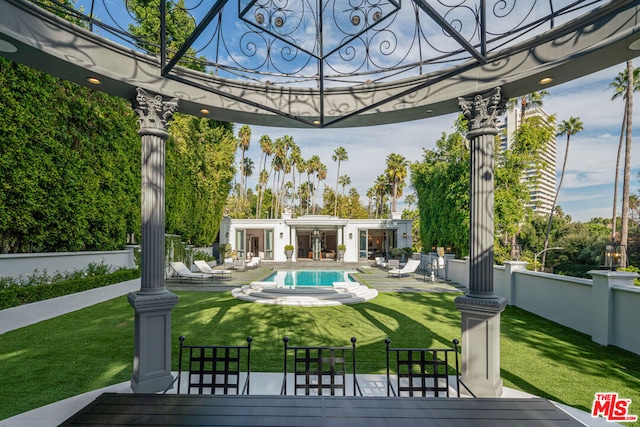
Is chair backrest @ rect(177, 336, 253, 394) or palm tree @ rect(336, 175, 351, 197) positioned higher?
palm tree @ rect(336, 175, 351, 197)

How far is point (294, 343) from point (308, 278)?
1109 centimetres

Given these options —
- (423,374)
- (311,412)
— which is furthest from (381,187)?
(311,412)

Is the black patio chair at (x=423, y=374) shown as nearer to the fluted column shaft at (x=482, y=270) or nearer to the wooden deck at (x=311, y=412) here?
the fluted column shaft at (x=482, y=270)

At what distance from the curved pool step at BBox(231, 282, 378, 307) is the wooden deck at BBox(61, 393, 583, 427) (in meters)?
7.08

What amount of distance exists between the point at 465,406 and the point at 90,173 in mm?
11085

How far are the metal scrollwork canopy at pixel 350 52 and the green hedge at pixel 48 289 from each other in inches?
227

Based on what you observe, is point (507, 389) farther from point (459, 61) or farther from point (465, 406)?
point (459, 61)

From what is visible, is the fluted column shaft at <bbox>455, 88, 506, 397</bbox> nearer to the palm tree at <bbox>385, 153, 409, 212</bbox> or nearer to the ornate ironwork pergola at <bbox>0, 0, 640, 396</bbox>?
the ornate ironwork pergola at <bbox>0, 0, 640, 396</bbox>

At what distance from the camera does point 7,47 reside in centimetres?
294

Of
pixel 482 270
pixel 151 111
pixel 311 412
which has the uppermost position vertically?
pixel 151 111

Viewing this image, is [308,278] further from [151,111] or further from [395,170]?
[395,170]

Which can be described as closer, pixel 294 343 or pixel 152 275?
pixel 152 275

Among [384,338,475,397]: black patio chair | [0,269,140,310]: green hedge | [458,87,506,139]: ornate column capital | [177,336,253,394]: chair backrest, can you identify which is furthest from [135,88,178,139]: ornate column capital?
[0,269,140,310]: green hedge

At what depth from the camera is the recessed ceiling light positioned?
9.36 feet
